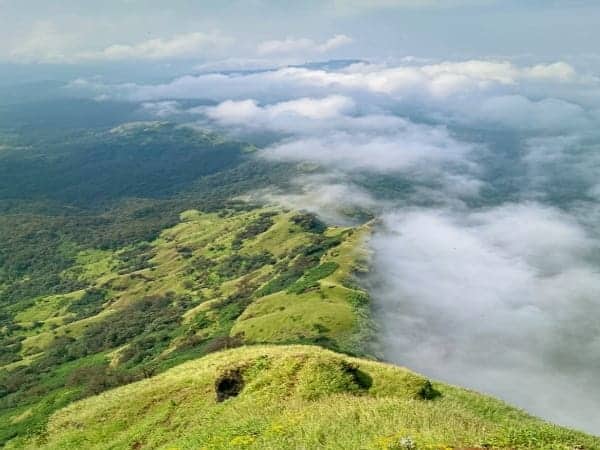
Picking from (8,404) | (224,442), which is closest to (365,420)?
(224,442)

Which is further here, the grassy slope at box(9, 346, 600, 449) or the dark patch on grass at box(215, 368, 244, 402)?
the dark patch on grass at box(215, 368, 244, 402)

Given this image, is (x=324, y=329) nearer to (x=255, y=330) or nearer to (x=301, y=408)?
(x=255, y=330)

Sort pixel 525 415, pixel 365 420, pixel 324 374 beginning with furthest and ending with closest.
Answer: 1. pixel 525 415
2. pixel 324 374
3. pixel 365 420

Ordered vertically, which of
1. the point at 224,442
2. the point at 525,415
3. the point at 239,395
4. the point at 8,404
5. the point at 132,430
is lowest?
the point at 8,404

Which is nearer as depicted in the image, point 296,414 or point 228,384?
point 296,414

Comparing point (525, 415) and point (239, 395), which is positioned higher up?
point (239, 395)

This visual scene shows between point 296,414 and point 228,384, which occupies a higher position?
point 296,414

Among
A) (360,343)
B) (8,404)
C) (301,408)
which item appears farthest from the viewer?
(8,404)

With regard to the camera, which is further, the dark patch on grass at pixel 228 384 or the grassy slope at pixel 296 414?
the dark patch on grass at pixel 228 384
